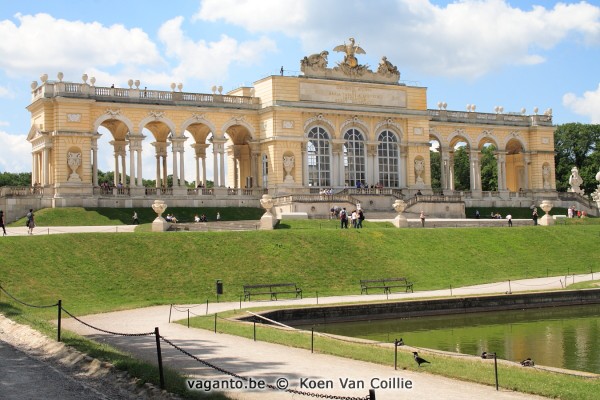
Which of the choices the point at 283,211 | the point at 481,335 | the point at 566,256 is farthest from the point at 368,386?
the point at 283,211

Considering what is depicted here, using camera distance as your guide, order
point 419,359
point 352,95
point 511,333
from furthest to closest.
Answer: point 352,95 < point 511,333 < point 419,359

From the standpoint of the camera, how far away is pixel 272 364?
20172 millimetres

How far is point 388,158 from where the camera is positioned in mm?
71812

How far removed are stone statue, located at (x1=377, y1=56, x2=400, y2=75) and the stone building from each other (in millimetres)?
85

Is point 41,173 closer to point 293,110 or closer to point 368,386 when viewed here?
point 293,110

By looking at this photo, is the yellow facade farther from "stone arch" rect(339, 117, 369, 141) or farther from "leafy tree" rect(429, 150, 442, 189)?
"leafy tree" rect(429, 150, 442, 189)

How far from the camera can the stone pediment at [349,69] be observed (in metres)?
68.8

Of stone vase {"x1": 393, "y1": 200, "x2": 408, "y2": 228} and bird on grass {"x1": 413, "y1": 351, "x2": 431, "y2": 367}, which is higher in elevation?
stone vase {"x1": 393, "y1": 200, "x2": 408, "y2": 228}

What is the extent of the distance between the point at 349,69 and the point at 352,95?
2.16 metres

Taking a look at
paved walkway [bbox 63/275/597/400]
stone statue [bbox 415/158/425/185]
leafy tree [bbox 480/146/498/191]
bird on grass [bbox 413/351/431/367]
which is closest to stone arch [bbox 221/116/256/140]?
stone statue [bbox 415/158/425/185]

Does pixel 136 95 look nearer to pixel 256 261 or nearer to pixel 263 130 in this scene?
pixel 263 130

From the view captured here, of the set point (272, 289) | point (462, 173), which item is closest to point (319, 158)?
point (272, 289)

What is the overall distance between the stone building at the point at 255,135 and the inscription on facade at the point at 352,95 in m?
0.08

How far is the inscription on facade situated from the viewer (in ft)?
225
